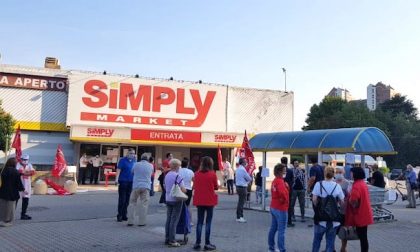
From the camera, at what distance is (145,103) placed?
31188 mm

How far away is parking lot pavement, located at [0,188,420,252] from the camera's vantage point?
9.26 m

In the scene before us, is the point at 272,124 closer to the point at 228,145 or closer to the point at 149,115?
the point at 228,145

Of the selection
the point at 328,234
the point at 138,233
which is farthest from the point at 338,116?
the point at 328,234

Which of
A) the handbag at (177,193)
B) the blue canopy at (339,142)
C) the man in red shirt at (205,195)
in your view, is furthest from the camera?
the blue canopy at (339,142)

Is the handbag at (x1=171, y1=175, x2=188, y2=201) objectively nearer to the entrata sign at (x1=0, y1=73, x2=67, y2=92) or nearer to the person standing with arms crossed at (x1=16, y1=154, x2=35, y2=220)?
the person standing with arms crossed at (x1=16, y1=154, x2=35, y2=220)

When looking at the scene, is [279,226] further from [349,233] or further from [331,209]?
[349,233]

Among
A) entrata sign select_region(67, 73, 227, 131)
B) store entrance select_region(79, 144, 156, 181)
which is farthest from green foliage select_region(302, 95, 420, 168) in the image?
store entrance select_region(79, 144, 156, 181)

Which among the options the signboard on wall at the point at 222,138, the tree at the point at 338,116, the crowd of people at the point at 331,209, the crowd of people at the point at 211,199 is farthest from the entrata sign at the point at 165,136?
the tree at the point at 338,116

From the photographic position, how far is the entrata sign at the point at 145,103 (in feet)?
Answer: 97.1

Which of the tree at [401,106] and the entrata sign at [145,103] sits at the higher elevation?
the tree at [401,106]

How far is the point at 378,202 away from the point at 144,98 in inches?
793

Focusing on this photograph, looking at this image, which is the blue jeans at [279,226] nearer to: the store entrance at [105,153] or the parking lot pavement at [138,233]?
the parking lot pavement at [138,233]

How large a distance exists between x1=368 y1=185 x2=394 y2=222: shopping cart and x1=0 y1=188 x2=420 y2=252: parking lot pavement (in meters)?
0.36

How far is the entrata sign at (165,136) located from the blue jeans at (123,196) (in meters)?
15.6
